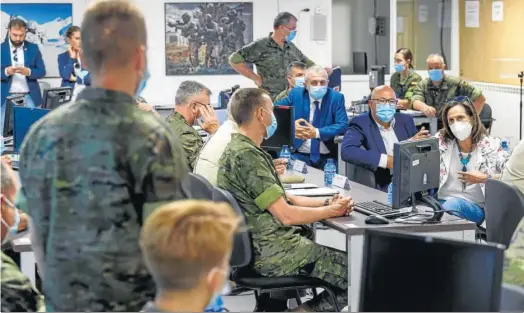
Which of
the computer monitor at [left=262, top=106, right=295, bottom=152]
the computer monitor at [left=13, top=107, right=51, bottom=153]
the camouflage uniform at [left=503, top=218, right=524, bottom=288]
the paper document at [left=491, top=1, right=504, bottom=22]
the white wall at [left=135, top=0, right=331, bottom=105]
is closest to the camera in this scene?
the camouflage uniform at [left=503, top=218, right=524, bottom=288]

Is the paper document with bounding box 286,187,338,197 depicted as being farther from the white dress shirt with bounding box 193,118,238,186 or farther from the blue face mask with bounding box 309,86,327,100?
the blue face mask with bounding box 309,86,327,100

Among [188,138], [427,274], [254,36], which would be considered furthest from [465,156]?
[254,36]

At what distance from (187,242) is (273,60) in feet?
22.2

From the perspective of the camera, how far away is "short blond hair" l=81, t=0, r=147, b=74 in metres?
2.17

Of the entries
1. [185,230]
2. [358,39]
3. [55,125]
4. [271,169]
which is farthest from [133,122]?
[358,39]

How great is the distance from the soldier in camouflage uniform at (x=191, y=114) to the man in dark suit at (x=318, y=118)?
0.96 meters

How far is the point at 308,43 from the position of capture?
11.6 meters

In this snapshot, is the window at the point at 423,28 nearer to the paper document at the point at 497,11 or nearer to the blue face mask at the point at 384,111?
the paper document at the point at 497,11

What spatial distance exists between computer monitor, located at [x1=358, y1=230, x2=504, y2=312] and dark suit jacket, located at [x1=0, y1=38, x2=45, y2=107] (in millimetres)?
7597

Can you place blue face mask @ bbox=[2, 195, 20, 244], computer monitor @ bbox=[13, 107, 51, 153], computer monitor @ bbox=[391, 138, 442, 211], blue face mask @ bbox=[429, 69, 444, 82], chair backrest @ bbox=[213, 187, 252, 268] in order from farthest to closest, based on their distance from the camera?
blue face mask @ bbox=[429, 69, 444, 82] < computer monitor @ bbox=[13, 107, 51, 153] < computer monitor @ bbox=[391, 138, 442, 211] < chair backrest @ bbox=[213, 187, 252, 268] < blue face mask @ bbox=[2, 195, 20, 244]

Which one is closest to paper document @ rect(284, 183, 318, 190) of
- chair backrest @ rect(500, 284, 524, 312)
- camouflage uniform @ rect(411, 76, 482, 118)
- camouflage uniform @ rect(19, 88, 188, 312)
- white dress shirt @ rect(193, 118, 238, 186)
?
white dress shirt @ rect(193, 118, 238, 186)

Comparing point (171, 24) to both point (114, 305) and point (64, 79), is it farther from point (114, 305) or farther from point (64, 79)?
point (114, 305)

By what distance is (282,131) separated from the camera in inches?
259

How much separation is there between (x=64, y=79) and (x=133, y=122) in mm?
7724
